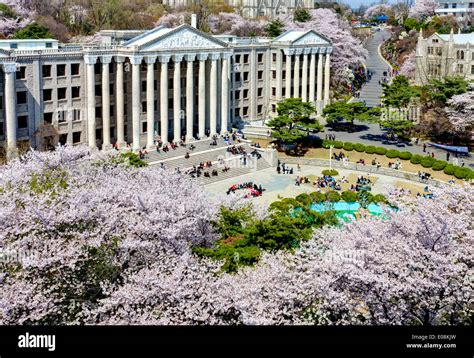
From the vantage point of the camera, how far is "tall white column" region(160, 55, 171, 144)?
257 feet

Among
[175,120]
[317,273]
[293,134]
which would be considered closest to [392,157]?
[293,134]

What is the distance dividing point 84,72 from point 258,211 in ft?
120

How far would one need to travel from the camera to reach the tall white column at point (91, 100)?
→ 2857 inches

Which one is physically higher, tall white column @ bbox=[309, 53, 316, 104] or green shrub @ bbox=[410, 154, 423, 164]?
tall white column @ bbox=[309, 53, 316, 104]

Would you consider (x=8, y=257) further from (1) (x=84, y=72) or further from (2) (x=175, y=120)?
(2) (x=175, y=120)

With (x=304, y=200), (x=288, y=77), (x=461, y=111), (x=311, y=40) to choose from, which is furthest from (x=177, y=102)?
(x=461, y=111)

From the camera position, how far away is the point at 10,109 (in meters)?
66.2

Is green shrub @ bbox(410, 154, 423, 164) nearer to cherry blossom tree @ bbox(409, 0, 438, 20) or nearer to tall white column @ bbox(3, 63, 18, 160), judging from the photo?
tall white column @ bbox(3, 63, 18, 160)

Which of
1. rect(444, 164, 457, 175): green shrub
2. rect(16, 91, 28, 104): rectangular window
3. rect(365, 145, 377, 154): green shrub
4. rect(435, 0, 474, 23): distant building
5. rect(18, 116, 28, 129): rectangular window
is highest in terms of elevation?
rect(435, 0, 474, 23): distant building

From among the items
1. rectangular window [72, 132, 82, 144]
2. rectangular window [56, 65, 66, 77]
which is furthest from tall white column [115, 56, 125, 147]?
rectangular window [56, 65, 66, 77]

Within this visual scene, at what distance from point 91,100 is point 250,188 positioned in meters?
22.2

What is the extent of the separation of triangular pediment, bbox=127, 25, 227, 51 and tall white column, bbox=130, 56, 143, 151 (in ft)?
7.84

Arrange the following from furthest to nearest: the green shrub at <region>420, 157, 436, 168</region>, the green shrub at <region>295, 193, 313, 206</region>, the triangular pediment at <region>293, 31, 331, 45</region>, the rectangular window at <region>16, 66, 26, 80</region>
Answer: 1. the triangular pediment at <region>293, 31, 331, 45</region>
2. the green shrub at <region>420, 157, 436, 168</region>
3. the rectangular window at <region>16, 66, 26, 80</region>
4. the green shrub at <region>295, 193, 313, 206</region>

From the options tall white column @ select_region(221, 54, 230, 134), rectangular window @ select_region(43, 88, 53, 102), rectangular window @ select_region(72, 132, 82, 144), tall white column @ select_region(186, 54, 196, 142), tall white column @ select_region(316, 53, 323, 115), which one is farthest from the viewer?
tall white column @ select_region(316, 53, 323, 115)
